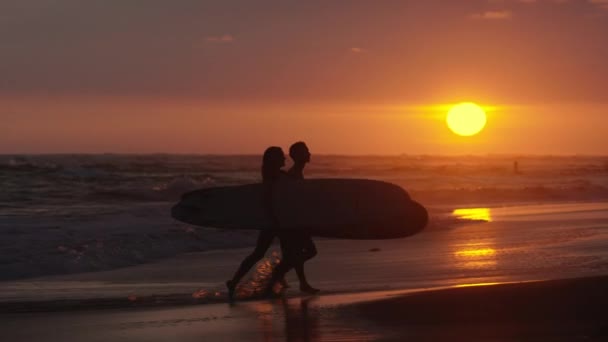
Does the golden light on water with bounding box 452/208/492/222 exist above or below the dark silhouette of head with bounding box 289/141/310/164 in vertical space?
above

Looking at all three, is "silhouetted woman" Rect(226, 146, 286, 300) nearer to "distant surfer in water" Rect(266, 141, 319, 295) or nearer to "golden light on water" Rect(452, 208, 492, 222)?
"distant surfer in water" Rect(266, 141, 319, 295)

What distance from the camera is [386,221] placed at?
34.0 ft

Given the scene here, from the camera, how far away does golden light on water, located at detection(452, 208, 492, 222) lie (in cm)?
2256

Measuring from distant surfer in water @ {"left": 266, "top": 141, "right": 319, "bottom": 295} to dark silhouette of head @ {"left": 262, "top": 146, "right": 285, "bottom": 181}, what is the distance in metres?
0.12

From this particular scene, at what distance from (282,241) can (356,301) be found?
4.90ft

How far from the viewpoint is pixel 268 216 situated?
9.67m

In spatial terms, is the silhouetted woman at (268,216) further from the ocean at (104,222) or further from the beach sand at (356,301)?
the ocean at (104,222)

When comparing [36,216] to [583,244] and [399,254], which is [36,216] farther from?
[583,244]

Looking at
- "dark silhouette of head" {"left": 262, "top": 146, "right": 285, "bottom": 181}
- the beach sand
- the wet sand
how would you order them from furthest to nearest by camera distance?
"dark silhouette of head" {"left": 262, "top": 146, "right": 285, "bottom": 181} < the beach sand < the wet sand

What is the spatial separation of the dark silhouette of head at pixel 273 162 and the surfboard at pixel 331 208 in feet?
1.31

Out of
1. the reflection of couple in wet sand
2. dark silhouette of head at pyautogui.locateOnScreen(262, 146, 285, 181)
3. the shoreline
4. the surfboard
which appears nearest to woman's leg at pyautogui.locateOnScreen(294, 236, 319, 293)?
the reflection of couple in wet sand

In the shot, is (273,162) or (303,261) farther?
(303,261)

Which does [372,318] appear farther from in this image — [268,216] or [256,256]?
[268,216]

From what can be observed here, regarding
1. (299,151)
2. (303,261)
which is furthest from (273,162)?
Answer: (303,261)
